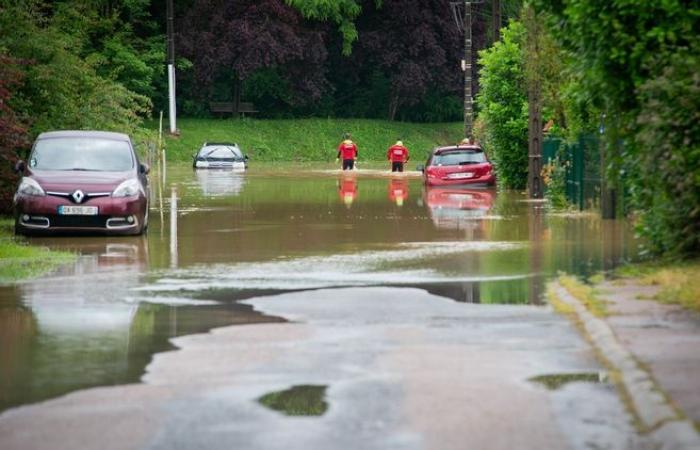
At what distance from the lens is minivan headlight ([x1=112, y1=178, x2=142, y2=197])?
24.9 m

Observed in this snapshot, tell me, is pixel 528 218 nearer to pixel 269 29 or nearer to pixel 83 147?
pixel 83 147

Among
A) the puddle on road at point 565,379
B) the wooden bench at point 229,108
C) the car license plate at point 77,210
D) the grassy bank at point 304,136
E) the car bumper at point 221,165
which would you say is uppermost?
the wooden bench at point 229,108

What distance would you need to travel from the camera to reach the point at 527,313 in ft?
47.5

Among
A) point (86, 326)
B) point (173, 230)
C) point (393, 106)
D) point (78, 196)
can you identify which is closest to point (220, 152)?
point (393, 106)

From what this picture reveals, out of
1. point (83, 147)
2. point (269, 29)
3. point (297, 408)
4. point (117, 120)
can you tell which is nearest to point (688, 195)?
point (297, 408)

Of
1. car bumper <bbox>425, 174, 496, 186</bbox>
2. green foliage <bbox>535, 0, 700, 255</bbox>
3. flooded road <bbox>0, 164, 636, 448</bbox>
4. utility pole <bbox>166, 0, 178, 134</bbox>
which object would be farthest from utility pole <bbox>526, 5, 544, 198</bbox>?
utility pole <bbox>166, 0, 178, 134</bbox>

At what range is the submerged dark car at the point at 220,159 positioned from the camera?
6662 cm

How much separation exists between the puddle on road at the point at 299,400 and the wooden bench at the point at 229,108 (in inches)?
3200

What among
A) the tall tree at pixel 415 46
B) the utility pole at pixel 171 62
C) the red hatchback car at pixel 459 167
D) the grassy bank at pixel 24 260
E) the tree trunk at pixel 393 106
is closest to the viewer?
the grassy bank at pixel 24 260

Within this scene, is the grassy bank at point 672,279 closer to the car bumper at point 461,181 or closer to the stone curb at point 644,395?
the stone curb at point 644,395

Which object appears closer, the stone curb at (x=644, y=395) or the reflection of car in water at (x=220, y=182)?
the stone curb at (x=644, y=395)

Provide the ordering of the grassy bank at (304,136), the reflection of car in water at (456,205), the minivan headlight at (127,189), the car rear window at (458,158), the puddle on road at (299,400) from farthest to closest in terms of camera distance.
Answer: the grassy bank at (304,136) < the car rear window at (458,158) < the reflection of car in water at (456,205) < the minivan headlight at (127,189) < the puddle on road at (299,400)

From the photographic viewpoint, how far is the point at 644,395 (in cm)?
974

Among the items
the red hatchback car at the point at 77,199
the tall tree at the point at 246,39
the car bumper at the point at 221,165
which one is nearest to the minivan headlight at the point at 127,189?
the red hatchback car at the point at 77,199
